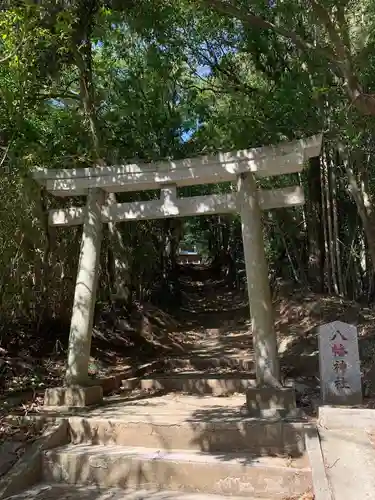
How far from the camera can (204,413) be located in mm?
5469

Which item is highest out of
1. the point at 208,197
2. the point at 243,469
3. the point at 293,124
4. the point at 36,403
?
the point at 293,124

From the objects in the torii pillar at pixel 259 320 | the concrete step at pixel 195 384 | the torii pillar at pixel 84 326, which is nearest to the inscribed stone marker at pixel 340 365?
the torii pillar at pixel 259 320

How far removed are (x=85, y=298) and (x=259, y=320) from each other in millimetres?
2222

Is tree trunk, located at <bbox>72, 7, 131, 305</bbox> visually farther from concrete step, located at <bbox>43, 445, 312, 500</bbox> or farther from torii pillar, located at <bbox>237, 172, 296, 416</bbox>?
concrete step, located at <bbox>43, 445, 312, 500</bbox>

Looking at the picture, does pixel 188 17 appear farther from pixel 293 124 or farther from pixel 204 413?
pixel 204 413

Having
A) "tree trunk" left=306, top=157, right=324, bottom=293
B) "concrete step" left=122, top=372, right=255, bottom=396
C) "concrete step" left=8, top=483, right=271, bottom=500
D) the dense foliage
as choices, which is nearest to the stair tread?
"concrete step" left=8, top=483, right=271, bottom=500

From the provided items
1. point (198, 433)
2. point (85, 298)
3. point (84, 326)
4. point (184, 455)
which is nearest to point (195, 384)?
point (84, 326)

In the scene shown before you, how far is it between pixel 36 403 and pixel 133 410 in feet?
4.04

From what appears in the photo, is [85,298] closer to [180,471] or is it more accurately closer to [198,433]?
[198,433]

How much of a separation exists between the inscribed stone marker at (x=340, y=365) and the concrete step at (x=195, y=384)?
1563mm

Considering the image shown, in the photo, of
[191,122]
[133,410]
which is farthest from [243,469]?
[191,122]

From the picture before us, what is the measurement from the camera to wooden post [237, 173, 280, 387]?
5.49 meters

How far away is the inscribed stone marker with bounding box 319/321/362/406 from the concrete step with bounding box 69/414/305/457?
0.92 m

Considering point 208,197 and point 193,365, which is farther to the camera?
point 193,365
